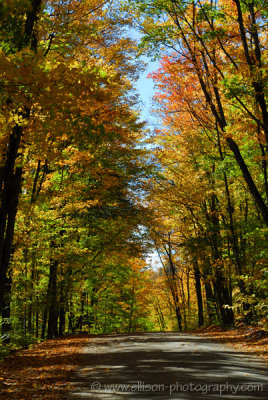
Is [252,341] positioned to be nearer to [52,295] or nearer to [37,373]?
[37,373]

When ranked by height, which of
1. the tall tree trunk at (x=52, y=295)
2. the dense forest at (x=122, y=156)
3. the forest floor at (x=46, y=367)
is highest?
the dense forest at (x=122, y=156)

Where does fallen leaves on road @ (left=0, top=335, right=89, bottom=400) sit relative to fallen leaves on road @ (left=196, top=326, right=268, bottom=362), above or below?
above

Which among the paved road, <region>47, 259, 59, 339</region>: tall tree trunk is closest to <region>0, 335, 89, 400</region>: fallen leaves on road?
the paved road

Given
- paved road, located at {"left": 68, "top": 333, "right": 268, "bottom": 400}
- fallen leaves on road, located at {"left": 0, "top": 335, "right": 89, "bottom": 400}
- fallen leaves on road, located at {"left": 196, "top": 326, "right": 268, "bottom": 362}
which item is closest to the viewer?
paved road, located at {"left": 68, "top": 333, "right": 268, "bottom": 400}

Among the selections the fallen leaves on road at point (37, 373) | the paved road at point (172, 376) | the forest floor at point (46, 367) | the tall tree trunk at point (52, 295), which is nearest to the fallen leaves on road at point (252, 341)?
the forest floor at point (46, 367)

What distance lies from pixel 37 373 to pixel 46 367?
0.60 meters

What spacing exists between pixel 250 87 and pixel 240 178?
19.0ft

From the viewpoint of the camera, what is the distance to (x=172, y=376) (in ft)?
19.4

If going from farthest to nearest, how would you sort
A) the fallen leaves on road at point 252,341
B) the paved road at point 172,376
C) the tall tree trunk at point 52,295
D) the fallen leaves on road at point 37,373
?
the tall tree trunk at point 52,295
the fallen leaves on road at point 252,341
the fallen leaves on road at point 37,373
the paved road at point 172,376

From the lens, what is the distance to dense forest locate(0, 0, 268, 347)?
501cm

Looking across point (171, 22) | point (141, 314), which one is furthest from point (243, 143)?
point (141, 314)

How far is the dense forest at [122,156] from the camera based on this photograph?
197 inches

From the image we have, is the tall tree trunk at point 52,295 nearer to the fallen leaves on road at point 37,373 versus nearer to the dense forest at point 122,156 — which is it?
the dense forest at point 122,156

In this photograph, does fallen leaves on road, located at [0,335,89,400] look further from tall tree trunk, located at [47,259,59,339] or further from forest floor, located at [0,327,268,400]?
tall tree trunk, located at [47,259,59,339]
